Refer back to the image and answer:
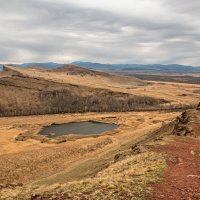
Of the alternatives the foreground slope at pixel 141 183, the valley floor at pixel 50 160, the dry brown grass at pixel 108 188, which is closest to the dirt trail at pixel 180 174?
the foreground slope at pixel 141 183

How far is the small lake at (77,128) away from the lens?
123819 mm

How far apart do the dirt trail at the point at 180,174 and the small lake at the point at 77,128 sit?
79848mm

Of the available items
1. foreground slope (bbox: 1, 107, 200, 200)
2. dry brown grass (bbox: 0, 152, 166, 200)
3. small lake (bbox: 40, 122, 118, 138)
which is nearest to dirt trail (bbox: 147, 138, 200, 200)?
foreground slope (bbox: 1, 107, 200, 200)

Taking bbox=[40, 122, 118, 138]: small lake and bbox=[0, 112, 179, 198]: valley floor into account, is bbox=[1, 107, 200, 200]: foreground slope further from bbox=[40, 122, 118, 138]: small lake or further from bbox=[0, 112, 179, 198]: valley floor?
bbox=[40, 122, 118, 138]: small lake

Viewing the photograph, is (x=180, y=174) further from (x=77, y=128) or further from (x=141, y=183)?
(x=77, y=128)

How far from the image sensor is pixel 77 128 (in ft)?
447

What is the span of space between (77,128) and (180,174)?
108339 millimetres

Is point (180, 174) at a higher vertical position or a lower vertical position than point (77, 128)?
higher

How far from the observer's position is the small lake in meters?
124

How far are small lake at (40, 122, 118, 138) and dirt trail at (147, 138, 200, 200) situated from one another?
79848 millimetres

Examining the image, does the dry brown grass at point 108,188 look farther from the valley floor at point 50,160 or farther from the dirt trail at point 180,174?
the valley floor at point 50,160

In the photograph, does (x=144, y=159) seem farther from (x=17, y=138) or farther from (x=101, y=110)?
(x=101, y=110)

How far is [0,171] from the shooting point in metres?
63.5

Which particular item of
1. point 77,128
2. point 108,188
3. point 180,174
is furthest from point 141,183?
point 77,128
